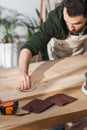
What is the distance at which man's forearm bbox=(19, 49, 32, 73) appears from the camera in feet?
5.67

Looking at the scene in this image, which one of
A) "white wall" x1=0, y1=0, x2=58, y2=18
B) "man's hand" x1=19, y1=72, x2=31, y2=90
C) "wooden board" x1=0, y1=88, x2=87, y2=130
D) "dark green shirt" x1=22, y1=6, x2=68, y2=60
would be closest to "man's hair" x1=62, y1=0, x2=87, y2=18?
"dark green shirt" x1=22, y1=6, x2=68, y2=60

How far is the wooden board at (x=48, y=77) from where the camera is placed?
154cm

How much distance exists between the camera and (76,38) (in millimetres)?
2105

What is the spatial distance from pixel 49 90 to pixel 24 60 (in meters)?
0.32

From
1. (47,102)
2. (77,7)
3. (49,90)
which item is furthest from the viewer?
(77,7)

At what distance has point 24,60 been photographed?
1783mm

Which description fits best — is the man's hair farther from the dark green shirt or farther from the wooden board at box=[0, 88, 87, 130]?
the wooden board at box=[0, 88, 87, 130]

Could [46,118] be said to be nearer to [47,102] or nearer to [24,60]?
[47,102]

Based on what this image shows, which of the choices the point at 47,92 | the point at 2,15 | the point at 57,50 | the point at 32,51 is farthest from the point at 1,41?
the point at 47,92

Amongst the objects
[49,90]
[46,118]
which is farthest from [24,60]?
[46,118]

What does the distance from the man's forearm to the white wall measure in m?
1.78

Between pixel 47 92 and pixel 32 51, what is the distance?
42 centimetres

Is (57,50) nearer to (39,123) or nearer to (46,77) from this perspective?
(46,77)

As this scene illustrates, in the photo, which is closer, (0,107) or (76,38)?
(0,107)
